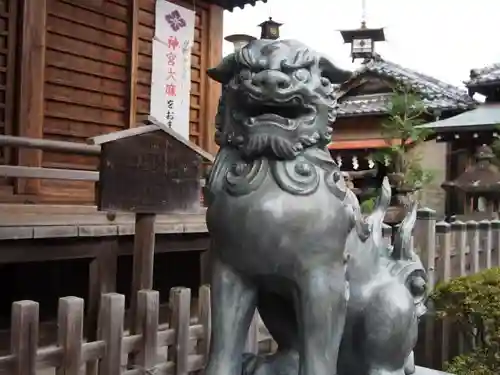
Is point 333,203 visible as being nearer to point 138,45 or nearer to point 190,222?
point 190,222

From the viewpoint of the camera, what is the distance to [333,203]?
1629 mm

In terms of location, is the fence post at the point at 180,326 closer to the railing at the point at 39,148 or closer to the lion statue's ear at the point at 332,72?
the railing at the point at 39,148

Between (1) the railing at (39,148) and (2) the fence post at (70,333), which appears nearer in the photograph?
(2) the fence post at (70,333)

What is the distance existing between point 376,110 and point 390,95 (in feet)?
1.70

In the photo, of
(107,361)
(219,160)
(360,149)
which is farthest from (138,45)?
(360,149)

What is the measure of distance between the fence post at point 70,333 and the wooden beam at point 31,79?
3.38 metres

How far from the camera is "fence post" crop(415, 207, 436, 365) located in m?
5.80

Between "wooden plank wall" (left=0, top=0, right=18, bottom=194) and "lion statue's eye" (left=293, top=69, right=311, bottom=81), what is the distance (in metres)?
5.03

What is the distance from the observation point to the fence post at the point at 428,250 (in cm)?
580

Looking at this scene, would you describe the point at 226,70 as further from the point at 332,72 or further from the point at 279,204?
the point at 279,204

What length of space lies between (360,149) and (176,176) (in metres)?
12.1

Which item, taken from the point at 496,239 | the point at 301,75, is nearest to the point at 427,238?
the point at 496,239

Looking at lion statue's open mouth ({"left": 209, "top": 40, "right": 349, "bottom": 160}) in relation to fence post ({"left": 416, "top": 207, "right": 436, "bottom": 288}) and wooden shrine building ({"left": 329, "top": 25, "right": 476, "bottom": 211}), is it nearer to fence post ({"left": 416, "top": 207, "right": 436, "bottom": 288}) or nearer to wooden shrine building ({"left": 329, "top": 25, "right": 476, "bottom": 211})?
fence post ({"left": 416, "top": 207, "right": 436, "bottom": 288})

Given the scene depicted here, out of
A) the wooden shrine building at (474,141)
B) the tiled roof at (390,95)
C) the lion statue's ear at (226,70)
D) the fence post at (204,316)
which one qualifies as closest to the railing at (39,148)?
the fence post at (204,316)
